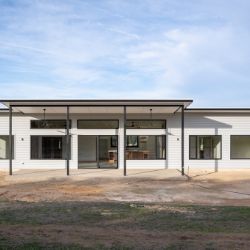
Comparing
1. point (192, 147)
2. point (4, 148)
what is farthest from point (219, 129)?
point (4, 148)

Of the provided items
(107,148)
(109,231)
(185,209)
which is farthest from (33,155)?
(109,231)

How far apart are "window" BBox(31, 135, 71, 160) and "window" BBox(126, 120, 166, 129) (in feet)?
13.0

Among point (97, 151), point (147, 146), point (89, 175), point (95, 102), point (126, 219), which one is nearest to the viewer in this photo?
point (126, 219)

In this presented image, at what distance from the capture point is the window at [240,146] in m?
25.4

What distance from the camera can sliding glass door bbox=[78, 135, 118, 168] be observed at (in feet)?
81.0

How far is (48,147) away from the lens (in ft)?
81.7

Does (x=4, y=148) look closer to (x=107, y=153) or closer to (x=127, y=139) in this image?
(x=107, y=153)

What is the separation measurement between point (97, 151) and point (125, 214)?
14745 mm

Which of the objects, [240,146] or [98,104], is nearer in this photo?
[98,104]

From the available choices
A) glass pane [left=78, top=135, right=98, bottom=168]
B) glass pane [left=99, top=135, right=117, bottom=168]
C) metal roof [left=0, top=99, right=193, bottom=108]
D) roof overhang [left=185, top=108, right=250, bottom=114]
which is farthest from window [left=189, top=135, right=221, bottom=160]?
glass pane [left=78, top=135, right=98, bottom=168]

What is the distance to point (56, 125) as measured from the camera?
2491 centimetres

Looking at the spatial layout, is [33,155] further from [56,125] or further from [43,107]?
[43,107]

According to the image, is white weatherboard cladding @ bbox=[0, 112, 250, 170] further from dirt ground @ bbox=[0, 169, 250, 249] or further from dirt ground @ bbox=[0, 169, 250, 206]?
dirt ground @ bbox=[0, 169, 250, 249]

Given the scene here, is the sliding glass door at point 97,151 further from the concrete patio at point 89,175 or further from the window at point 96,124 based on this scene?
the concrete patio at point 89,175
